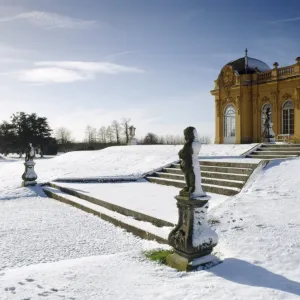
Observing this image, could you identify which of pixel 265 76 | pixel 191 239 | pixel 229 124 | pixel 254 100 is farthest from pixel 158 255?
pixel 229 124

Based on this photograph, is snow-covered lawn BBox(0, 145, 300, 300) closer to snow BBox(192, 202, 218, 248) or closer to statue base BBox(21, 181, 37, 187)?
snow BBox(192, 202, 218, 248)

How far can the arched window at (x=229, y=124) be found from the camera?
25125mm

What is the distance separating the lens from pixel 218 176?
10.7 meters

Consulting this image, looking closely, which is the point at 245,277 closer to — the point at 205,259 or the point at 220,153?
the point at 205,259

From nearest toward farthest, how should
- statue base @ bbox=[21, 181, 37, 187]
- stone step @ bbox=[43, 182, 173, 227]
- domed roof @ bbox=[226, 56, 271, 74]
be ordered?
stone step @ bbox=[43, 182, 173, 227]
statue base @ bbox=[21, 181, 37, 187]
domed roof @ bbox=[226, 56, 271, 74]

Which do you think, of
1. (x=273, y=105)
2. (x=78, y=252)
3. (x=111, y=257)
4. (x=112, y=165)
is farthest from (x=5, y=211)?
(x=273, y=105)

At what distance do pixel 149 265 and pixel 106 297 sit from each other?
102 centimetres

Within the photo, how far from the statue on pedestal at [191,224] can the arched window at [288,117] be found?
19805 mm

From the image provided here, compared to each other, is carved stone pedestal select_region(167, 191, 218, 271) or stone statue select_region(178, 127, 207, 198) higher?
stone statue select_region(178, 127, 207, 198)

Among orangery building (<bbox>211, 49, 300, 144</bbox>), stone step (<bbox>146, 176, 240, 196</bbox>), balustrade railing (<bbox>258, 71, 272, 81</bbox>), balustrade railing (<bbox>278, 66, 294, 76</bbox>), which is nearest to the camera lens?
stone step (<bbox>146, 176, 240, 196</bbox>)

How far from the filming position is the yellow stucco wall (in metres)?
21.6

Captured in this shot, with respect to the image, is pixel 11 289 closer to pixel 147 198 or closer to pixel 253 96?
pixel 147 198

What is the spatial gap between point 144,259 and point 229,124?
73.3ft

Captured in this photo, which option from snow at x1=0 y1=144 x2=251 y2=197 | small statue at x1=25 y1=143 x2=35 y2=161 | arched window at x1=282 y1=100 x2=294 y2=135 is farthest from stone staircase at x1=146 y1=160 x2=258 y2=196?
arched window at x1=282 y1=100 x2=294 y2=135
